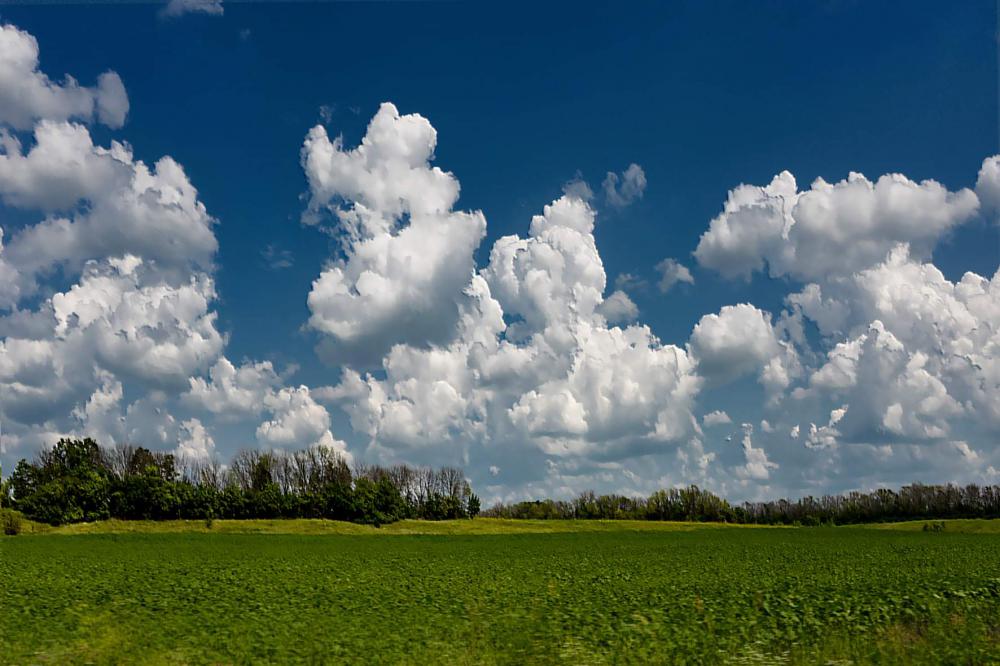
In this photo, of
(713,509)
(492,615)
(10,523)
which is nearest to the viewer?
(492,615)

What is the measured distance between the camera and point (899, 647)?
19375 mm

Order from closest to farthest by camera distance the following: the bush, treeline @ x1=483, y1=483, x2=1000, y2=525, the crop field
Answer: the crop field → the bush → treeline @ x1=483, y1=483, x2=1000, y2=525

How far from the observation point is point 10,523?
92.1 meters

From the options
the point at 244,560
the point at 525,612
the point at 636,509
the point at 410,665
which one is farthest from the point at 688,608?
the point at 636,509

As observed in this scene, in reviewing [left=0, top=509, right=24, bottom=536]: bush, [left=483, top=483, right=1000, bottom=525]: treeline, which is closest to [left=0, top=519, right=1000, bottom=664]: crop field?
[left=0, top=509, right=24, bottom=536]: bush

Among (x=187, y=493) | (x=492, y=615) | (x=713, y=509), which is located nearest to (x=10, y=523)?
(x=187, y=493)

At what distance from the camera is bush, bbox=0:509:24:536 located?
91037mm

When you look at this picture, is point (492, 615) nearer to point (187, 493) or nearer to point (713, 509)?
point (187, 493)

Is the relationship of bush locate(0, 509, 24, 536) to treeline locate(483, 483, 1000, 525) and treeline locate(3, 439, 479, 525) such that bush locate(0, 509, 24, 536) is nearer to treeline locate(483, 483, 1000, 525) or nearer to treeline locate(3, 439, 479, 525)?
treeline locate(3, 439, 479, 525)

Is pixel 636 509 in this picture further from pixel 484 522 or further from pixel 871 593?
pixel 871 593

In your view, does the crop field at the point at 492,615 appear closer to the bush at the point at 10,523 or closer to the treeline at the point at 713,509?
the bush at the point at 10,523

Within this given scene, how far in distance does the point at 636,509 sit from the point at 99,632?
171m

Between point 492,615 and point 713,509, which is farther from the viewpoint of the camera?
point 713,509

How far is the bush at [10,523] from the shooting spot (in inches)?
3584
